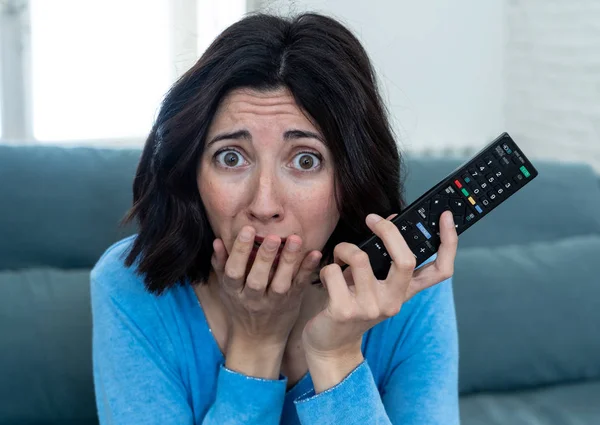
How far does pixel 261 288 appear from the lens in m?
0.97

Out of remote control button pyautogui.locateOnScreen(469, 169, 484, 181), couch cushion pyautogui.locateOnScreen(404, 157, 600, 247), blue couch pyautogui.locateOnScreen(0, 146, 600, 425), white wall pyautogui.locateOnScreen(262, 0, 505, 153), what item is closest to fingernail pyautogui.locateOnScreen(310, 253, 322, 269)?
remote control button pyautogui.locateOnScreen(469, 169, 484, 181)

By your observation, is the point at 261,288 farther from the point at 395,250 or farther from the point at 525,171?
the point at 525,171

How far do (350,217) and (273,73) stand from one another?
0.20 meters

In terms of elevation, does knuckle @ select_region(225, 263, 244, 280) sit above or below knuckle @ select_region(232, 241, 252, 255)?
below

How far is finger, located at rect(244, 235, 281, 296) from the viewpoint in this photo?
0.92 m

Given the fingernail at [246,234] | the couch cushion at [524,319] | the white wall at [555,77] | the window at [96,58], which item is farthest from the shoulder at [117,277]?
the white wall at [555,77]

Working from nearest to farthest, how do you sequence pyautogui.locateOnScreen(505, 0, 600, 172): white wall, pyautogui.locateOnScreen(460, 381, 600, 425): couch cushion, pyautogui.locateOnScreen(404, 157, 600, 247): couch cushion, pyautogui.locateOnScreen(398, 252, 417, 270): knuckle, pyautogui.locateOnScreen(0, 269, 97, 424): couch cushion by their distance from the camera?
pyautogui.locateOnScreen(398, 252, 417, 270): knuckle → pyautogui.locateOnScreen(0, 269, 97, 424): couch cushion → pyautogui.locateOnScreen(460, 381, 600, 425): couch cushion → pyautogui.locateOnScreen(404, 157, 600, 247): couch cushion → pyautogui.locateOnScreen(505, 0, 600, 172): white wall

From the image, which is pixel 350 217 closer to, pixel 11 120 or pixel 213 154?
pixel 213 154

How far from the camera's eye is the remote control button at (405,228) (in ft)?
3.08

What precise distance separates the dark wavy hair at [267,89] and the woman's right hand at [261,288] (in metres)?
0.07

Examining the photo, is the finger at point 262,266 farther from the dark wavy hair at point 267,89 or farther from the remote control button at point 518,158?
the remote control button at point 518,158

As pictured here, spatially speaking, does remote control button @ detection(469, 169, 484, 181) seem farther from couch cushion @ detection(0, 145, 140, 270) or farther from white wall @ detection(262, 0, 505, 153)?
white wall @ detection(262, 0, 505, 153)

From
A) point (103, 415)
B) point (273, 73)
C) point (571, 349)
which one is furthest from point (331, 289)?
point (571, 349)

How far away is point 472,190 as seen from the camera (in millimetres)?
946
